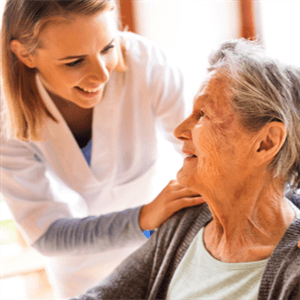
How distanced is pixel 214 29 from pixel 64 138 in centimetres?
241

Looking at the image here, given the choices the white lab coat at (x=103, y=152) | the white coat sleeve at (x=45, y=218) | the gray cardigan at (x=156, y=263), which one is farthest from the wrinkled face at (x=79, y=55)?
the gray cardigan at (x=156, y=263)

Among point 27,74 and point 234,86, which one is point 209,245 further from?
point 27,74

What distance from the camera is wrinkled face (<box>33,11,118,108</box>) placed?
1.32 metres

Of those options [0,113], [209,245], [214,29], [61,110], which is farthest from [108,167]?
[214,29]

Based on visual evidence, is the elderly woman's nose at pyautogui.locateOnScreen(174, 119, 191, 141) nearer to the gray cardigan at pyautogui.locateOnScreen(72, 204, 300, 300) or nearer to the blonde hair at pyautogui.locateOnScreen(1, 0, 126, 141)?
the gray cardigan at pyautogui.locateOnScreen(72, 204, 300, 300)

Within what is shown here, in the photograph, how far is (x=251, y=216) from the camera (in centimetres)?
119

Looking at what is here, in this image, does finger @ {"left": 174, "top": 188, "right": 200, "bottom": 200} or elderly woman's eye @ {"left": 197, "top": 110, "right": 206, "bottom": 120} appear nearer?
elderly woman's eye @ {"left": 197, "top": 110, "right": 206, "bottom": 120}

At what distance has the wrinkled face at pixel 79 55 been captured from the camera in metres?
1.32

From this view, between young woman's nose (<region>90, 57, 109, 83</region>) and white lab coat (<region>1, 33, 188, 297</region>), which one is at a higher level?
young woman's nose (<region>90, 57, 109, 83</region>)

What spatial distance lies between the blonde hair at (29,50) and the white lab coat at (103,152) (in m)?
0.05

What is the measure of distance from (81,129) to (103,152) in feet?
0.46

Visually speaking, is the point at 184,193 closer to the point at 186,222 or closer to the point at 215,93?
the point at 186,222

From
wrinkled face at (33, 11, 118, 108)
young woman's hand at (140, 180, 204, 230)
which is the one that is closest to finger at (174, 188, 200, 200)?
young woman's hand at (140, 180, 204, 230)

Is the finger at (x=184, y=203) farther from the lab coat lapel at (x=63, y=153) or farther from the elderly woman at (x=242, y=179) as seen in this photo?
the lab coat lapel at (x=63, y=153)
